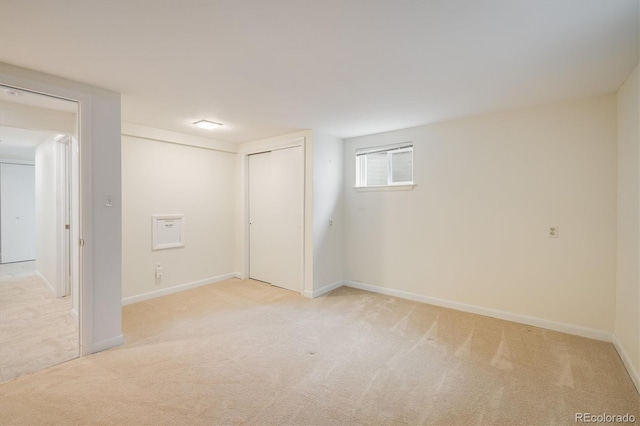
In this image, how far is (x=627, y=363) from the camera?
2322mm

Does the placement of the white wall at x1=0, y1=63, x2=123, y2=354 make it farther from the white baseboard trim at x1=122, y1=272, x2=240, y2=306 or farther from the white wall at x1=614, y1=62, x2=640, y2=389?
the white wall at x1=614, y1=62, x2=640, y2=389

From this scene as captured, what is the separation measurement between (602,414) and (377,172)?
3353 millimetres

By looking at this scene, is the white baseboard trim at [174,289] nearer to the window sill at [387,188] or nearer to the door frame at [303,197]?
the door frame at [303,197]

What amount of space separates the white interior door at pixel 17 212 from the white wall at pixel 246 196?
518cm

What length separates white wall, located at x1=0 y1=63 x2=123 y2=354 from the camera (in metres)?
2.53

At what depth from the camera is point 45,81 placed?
2354 mm

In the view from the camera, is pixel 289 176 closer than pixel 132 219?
No

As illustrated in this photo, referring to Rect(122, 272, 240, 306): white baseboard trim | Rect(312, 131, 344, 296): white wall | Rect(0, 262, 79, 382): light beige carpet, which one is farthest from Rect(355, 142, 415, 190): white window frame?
Rect(0, 262, 79, 382): light beige carpet

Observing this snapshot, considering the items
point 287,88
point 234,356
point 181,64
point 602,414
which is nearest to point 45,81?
point 181,64

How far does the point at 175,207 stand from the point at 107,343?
6.99ft

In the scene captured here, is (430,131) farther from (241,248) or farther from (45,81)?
(45,81)

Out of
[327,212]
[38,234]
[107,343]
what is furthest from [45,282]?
[327,212]

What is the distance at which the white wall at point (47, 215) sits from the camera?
409cm

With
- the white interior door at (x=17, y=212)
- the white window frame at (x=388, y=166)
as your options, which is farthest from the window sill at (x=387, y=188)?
the white interior door at (x=17, y=212)
